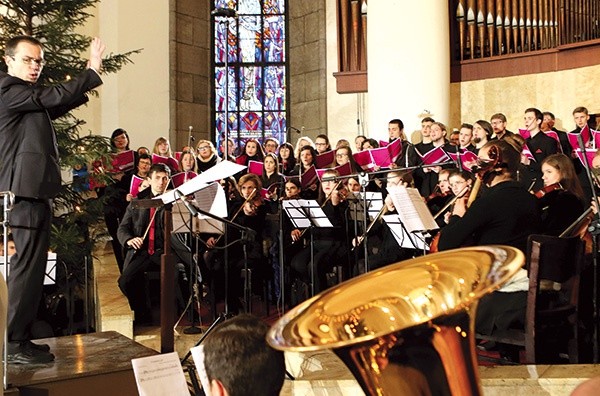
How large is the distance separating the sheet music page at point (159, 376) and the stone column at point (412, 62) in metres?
7.60

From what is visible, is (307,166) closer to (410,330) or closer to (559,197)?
(559,197)

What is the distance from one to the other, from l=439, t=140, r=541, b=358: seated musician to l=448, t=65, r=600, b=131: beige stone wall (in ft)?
19.7

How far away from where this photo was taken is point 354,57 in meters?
12.3

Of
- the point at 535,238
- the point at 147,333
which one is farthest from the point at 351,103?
the point at 535,238

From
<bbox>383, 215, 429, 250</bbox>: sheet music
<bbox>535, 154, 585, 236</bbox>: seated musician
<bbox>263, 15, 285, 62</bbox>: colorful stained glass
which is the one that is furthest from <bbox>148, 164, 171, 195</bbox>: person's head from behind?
<bbox>263, 15, 285, 62</bbox>: colorful stained glass

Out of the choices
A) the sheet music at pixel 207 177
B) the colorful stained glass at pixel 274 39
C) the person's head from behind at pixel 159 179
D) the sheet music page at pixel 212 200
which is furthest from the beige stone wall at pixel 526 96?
the sheet music at pixel 207 177

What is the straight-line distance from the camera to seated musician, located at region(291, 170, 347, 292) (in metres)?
7.25

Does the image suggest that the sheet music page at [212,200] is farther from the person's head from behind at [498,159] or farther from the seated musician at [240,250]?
the person's head from behind at [498,159]

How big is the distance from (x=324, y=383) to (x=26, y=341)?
1422 millimetres

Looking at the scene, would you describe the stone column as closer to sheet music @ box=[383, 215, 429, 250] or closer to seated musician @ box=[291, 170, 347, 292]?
seated musician @ box=[291, 170, 347, 292]

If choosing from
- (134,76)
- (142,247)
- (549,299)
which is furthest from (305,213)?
(134,76)

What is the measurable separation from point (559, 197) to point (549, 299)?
116 cm

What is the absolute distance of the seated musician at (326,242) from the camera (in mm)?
7246

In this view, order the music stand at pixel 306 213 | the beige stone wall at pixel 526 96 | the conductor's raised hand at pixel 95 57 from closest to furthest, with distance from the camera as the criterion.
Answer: the conductor's raised hand at pixel 95 57 < the music stand at pixel 306 213 < the beige stone wall at pixel 526 96
